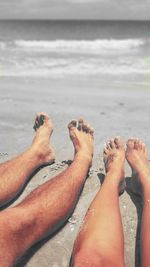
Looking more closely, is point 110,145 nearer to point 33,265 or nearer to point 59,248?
point 59,248

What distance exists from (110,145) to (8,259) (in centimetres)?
186

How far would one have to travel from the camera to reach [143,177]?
2.93m

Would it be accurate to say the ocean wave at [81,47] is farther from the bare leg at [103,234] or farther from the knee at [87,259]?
the knee at [87,259]

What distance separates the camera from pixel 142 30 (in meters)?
31.6

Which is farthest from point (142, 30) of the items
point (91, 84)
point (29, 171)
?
point (29, 171)

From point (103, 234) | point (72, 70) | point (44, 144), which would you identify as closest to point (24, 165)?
point (44, 144)

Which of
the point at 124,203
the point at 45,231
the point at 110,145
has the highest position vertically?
the point at 110,145

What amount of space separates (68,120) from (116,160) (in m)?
1.80

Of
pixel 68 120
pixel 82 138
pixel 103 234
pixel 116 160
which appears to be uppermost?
pixel 68 120

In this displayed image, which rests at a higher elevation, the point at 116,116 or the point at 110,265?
the point at 116,116

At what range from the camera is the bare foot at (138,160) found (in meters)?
2.96

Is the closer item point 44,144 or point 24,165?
point 24,165

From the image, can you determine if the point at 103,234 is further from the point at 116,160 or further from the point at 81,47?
the point at 81,47

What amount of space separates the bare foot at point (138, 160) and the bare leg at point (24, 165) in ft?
2.58
